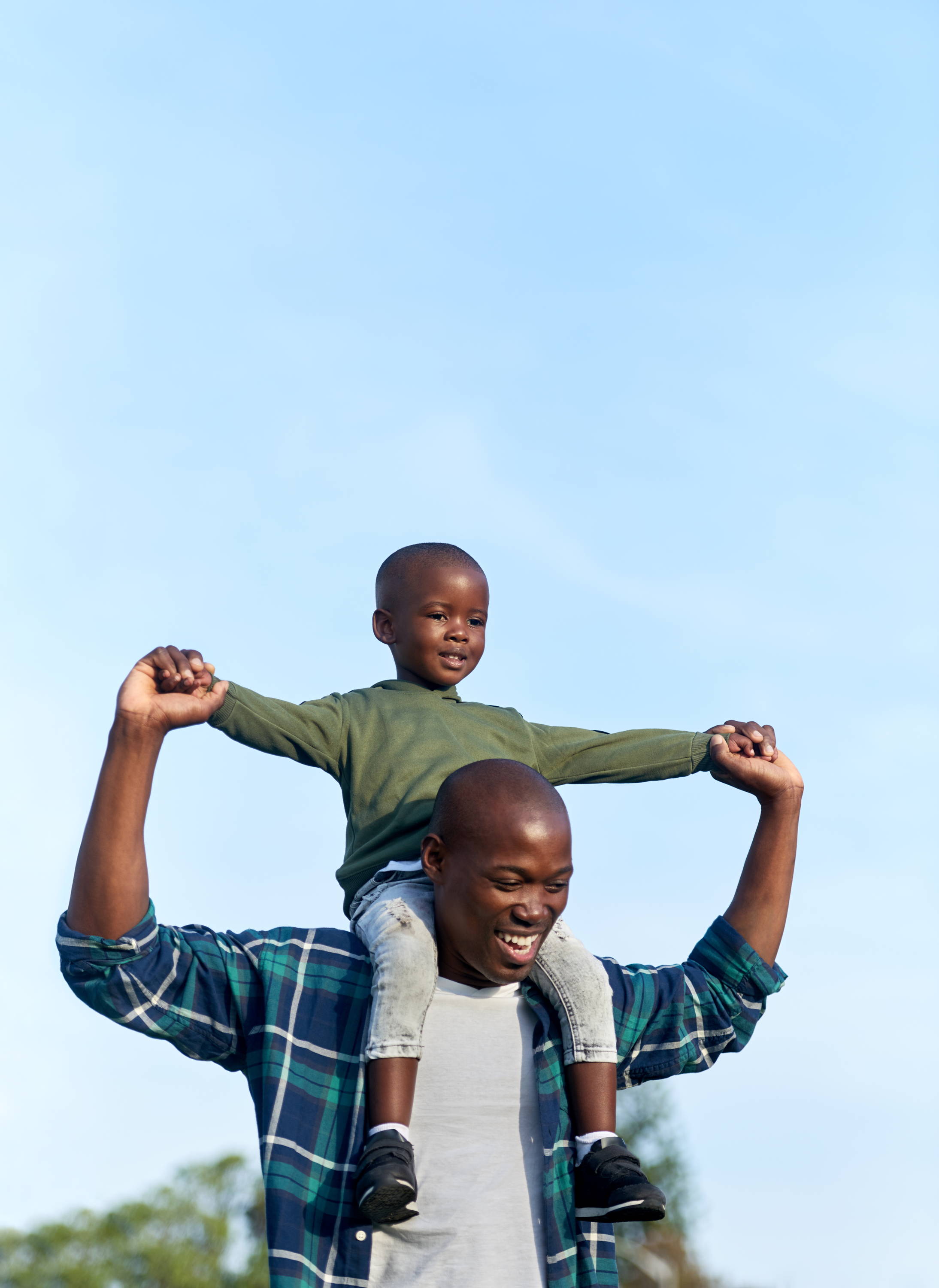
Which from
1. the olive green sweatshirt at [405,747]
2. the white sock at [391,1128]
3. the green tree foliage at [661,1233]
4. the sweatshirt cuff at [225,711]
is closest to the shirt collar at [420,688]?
the olive green sweatshirt at [405,747]

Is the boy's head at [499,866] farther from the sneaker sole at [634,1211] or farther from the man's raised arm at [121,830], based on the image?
the man's raised arm at [121,830]

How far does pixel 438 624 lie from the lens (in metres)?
5.48

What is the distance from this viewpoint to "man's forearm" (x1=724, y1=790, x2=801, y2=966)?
209 inches

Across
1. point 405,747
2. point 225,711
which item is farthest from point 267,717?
point 405,747

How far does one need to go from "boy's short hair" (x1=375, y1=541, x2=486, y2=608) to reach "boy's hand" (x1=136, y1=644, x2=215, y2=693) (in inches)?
42.7

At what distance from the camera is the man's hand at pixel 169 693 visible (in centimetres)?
444

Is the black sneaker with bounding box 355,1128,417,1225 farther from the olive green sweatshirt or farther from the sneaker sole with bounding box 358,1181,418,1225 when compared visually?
the olive green sweatshirt

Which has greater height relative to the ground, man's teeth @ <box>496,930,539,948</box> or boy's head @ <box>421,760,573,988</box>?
boy's head @ <box>421,760,573,988</box>

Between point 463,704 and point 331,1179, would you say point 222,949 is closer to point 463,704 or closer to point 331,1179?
point 331,1179

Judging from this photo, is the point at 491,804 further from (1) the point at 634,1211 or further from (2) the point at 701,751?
(1) the point at 634,1211

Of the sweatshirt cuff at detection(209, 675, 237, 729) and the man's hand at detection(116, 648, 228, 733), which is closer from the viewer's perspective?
the man's hand at detection(116, 648, 228, 733)

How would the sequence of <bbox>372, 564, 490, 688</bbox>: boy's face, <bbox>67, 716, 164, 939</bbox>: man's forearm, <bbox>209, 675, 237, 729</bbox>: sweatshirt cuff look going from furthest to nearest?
<bbox>372, 564, 490, 688</bbox>: boy's face
<bbox>209, 675, 237, 729</bbox>: sweatshirt cuff
<bbox>67, 716, 164, 939</bbox>: man's forearm

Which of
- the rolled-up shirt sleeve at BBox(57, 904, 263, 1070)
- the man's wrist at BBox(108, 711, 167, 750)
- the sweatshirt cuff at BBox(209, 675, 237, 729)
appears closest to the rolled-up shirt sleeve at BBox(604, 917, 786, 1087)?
the rolled-up shirt sleeve at BBox(57, 904, 263, 1070)

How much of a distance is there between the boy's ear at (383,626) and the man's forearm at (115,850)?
4.55ft
